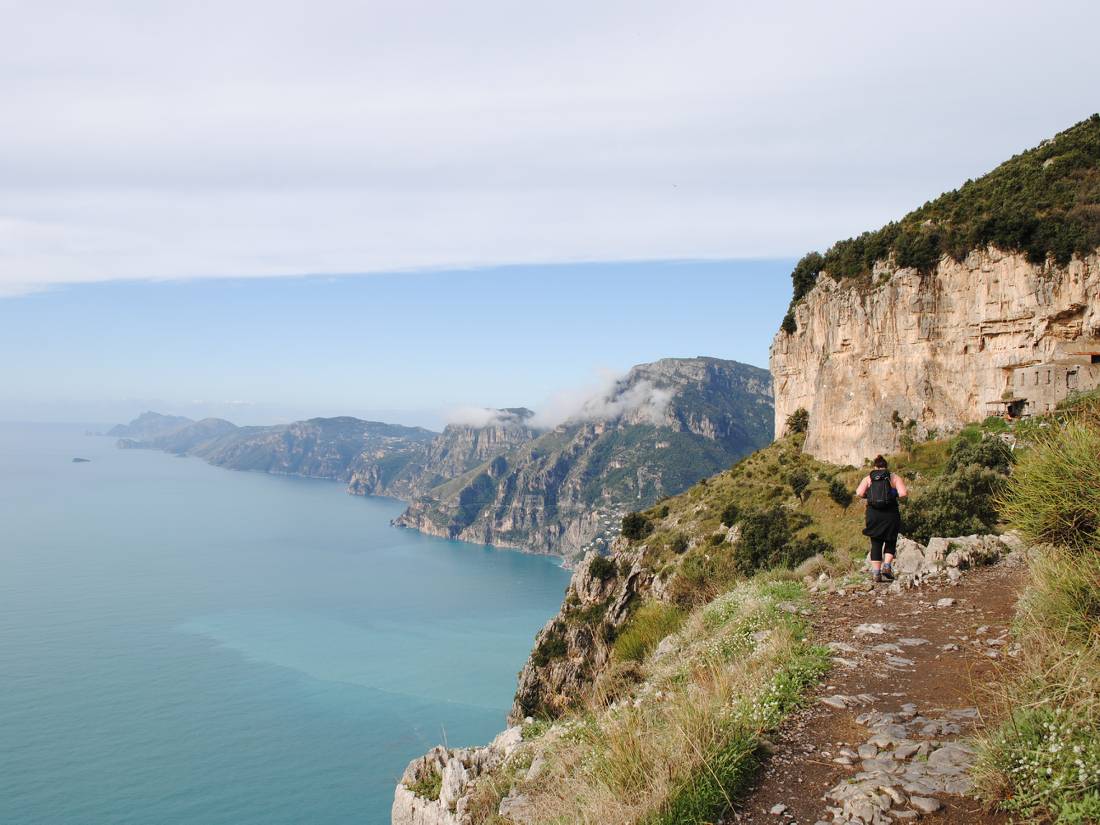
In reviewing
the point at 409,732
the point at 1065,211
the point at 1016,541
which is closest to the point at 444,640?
the point at 409,732

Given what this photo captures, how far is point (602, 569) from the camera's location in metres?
49.8

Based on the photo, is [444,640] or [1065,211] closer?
[1065,211]

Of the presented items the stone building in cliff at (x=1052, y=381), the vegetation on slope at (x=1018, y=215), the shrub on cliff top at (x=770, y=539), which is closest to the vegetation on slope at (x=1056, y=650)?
the shrub on cliff top at (x=770, y=539)

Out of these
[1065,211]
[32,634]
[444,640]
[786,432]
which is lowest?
[444,640]

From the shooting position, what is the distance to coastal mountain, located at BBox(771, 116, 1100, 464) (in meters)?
30.5

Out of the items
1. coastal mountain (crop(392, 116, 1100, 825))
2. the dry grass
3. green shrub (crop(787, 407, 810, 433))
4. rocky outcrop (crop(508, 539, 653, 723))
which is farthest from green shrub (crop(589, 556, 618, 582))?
the dry grass

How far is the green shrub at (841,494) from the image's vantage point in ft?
115

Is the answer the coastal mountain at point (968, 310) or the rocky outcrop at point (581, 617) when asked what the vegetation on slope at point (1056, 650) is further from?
the rocky outcrop at point (581, 617)

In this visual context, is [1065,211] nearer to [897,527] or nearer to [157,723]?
[897,527]

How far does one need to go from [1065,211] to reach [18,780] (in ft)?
258

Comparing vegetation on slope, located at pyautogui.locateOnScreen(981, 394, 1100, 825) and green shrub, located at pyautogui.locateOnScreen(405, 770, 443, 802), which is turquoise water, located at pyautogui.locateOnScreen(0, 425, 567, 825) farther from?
vegetation on slope, located at pyautogui.locateOnScreen(981, 394, 1100, 825)

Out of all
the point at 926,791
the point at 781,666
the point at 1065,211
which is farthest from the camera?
the point at 1065,211

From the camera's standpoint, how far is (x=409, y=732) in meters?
66.1

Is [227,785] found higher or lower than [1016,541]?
lower
